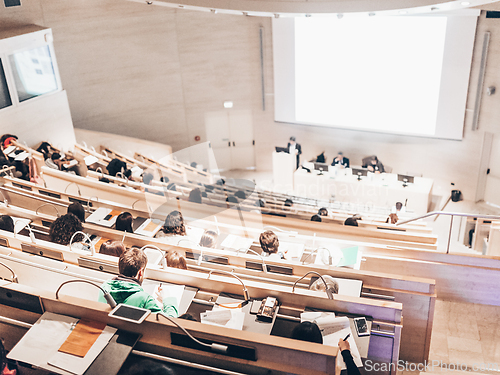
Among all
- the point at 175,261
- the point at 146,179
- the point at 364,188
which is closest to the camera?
the point at 175,261

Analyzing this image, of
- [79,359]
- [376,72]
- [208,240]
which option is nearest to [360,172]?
[376,72]

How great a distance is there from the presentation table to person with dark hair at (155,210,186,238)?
227 inches

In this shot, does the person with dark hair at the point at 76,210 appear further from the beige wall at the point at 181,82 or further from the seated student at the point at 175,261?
the beige wall at the point at 181,82

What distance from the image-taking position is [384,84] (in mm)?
10945

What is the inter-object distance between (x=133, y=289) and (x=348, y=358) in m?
1.54

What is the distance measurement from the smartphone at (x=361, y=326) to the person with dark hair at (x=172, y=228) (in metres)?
2.44

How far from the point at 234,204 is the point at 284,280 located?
9.05 feet

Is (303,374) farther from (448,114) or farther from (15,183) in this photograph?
(448,114)

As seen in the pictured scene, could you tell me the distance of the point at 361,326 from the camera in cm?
343

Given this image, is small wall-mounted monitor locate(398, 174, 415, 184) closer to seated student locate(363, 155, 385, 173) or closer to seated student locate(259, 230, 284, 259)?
seated student locate(363, 155, 385, 173)

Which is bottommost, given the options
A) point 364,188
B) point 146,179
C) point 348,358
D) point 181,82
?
point 364,188

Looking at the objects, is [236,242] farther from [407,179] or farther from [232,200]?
[407,179]

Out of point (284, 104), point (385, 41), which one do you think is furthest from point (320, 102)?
point (385, 41)

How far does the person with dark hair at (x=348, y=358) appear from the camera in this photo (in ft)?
9.55
